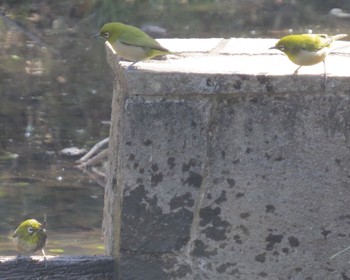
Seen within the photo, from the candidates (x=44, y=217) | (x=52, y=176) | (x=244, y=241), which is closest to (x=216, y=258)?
(x=244, y=241)

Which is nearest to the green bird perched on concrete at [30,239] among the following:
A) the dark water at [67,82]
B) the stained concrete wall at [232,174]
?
the stained concrete wall at [232,174]

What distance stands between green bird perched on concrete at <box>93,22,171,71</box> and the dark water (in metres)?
2.29

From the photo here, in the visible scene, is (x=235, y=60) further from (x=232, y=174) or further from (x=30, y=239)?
(x=30, y=239)

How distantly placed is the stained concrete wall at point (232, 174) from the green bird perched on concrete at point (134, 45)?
141 mm

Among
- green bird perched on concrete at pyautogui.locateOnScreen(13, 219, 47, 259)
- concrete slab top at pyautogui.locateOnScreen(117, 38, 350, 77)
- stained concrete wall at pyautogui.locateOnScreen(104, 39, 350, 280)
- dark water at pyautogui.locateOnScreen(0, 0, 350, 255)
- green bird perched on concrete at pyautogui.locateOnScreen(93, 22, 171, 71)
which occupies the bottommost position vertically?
dark water at pyautogui.locateOnScreen(0, 0, 350, 255)

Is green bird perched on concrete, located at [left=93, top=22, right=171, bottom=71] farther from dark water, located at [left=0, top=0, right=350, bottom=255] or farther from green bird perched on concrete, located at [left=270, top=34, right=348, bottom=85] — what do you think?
dark water, located at [left=0, top=0, right=350, bottom=255]

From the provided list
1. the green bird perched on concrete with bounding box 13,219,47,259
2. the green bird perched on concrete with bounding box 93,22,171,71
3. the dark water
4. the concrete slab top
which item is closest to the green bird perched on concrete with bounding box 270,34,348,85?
the concrete slab top

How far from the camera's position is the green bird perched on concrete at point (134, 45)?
3.85 metres

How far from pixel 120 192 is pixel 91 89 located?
707cm

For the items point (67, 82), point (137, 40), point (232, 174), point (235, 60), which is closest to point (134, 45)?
point (137, 40)

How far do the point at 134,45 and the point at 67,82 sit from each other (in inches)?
282

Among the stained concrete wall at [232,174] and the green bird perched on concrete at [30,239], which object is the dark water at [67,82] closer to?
the green bird perched on concrete at [30,239]

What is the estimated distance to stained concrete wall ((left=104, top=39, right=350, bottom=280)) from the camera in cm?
357

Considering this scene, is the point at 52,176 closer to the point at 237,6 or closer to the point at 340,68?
the point at 340,68
